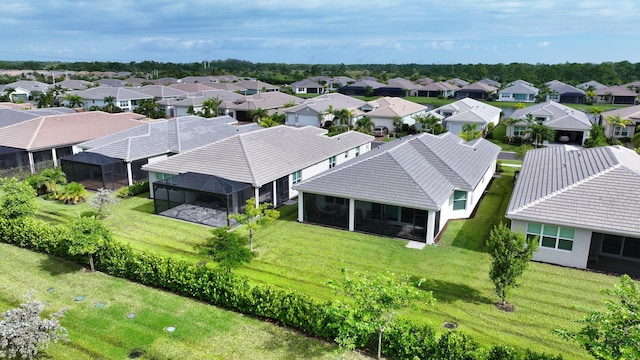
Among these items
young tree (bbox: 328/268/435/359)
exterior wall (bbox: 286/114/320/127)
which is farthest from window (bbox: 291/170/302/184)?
exterior wall (bbox: 286/114/320/127)

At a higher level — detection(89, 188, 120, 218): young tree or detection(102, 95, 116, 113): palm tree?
detection(102, 95, 116, 113): palm tree

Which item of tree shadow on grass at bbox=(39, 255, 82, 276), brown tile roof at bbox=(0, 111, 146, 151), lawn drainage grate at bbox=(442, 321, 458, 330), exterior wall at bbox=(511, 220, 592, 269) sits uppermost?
brown tile roof at bbox=(0, 111, 146, 151)

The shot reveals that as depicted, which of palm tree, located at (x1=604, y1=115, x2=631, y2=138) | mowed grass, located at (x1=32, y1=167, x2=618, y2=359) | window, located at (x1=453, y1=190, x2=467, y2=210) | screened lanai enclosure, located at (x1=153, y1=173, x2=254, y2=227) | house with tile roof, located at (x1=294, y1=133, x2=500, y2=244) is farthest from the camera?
palm tree, located at (x1=604, y1=115, x2=631, y2=138)

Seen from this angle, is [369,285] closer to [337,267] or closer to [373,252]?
[337,267]

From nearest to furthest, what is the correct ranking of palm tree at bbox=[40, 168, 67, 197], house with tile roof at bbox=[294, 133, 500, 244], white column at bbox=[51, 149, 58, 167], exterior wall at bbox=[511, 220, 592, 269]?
exterior wall at bbox=[511, 220, 592, 269] < house with tile roof at bbox=[294, 133, 500, 244] < palm tree at bbox=[40, 168, 67, 197] < white column at bbox=[51, 149, 58, 167]

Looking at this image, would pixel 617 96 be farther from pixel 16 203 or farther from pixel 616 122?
pixel 16 203

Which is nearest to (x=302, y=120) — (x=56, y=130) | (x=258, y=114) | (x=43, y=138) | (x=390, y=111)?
(x=258, y=114)

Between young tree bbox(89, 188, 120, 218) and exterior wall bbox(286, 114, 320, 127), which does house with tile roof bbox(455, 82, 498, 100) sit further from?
young tree bbox(89, 188, 120, 218)

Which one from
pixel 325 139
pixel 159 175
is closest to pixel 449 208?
pixel 325 139
